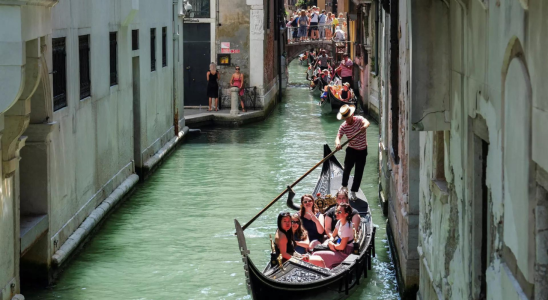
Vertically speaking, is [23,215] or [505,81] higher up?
[505,81]

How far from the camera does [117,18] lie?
11.3m

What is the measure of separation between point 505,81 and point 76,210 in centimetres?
611

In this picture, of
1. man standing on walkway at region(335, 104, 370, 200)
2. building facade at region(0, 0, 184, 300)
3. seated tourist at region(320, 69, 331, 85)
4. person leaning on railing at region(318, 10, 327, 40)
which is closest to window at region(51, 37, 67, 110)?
building facade at region(0, 0, 184, 300)

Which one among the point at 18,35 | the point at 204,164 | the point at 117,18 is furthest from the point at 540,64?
the point at 204,164

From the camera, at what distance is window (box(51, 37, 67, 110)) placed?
A: 27.4 ft

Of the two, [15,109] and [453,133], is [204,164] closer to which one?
[15,109]

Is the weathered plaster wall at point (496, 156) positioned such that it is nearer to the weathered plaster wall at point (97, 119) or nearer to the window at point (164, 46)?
the weathered plaster wall at point (97, 119)

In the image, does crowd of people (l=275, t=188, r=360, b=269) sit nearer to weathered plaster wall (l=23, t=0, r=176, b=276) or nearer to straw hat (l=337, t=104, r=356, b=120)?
straw hat (l=337, t=104, r=356, b=120)

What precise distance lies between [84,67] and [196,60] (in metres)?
10.9

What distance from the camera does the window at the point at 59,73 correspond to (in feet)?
27.4

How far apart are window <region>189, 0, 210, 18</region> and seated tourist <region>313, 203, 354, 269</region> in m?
12.7

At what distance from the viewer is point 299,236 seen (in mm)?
8039

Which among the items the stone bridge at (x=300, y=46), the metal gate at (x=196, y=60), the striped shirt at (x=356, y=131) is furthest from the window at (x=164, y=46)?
the stone bridge at (x=300, y=46)

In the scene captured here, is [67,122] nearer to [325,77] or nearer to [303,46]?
[325,77]
